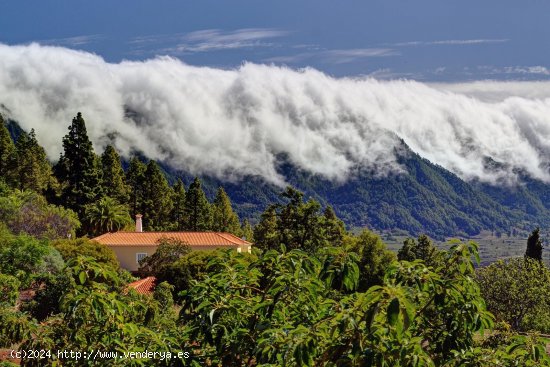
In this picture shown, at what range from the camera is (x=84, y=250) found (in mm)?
39625

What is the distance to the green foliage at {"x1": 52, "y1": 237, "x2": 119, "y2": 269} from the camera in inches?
1547

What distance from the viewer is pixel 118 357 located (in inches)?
283

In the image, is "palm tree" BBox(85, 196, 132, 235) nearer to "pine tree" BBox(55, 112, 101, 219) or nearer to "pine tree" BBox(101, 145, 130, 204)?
"pine tree" BBox(55, 112, 101, 219)

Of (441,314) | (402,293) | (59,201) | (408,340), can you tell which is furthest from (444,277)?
(59,201)

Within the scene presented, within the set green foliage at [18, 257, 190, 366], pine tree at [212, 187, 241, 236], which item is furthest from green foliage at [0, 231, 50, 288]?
pine tree at [212, 187, 241, 236]

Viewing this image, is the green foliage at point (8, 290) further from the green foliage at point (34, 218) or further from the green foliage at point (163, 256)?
the green foliage at point (163, 256)

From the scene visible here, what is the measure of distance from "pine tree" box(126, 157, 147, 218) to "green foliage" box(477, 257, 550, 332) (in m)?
39.0

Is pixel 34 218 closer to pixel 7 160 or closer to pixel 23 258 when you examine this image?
pixel 23 258

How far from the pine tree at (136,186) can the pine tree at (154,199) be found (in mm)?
392

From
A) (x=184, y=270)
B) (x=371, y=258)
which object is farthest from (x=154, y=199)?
(x=184, y=270)

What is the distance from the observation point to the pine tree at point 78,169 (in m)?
63.2

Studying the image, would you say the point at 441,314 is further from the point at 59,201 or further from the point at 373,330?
the point at 59,201

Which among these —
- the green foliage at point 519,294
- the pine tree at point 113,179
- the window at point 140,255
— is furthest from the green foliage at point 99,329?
the pine tree at point 113,179

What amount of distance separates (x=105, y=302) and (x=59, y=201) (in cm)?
5908
